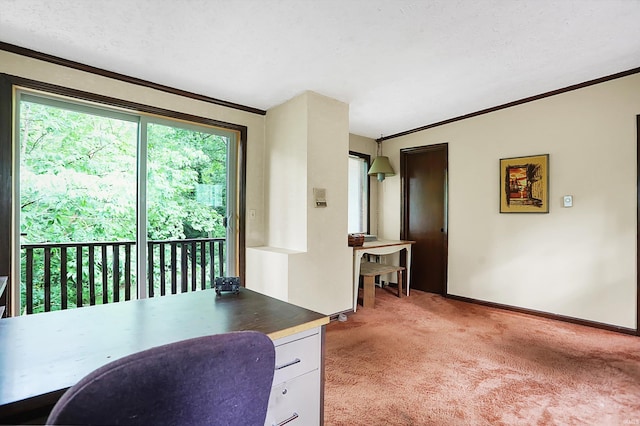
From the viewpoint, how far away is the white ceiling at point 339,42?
1.96 meters

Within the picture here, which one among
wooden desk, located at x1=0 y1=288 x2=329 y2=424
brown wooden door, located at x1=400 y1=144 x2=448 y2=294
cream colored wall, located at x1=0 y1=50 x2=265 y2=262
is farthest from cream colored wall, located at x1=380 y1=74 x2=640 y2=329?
wooden desk, located at x1=0 y1=288 x2=329 y2=424

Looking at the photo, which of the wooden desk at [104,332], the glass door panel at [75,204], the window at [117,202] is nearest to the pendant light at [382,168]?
the window at [117,202]

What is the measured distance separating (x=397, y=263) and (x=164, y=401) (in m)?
4.48

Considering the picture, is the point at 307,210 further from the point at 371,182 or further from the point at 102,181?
the point at 371,182

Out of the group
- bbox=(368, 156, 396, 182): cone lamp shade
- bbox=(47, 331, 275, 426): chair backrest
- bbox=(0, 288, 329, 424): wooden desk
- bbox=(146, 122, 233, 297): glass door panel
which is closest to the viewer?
bbox=(47, 331, 275, 426): chair backrest

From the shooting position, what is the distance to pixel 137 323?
116cm

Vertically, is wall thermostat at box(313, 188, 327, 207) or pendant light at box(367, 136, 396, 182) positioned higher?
pendant light at box(367, 136, 396, 182)

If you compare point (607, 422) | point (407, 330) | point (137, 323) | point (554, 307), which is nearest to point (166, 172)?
point (137, 323)

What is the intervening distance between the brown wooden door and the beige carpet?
1125mm

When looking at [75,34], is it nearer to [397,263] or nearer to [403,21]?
[403,21]

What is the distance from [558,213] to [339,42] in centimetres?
288

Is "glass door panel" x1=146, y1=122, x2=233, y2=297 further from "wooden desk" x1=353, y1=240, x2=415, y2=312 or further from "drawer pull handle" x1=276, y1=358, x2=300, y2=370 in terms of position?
"drawer pull handle" x1=276, y1=358, x2=300, y2=370

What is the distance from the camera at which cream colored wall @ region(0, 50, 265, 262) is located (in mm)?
2396

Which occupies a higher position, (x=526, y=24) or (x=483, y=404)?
(x=526, y=24)
